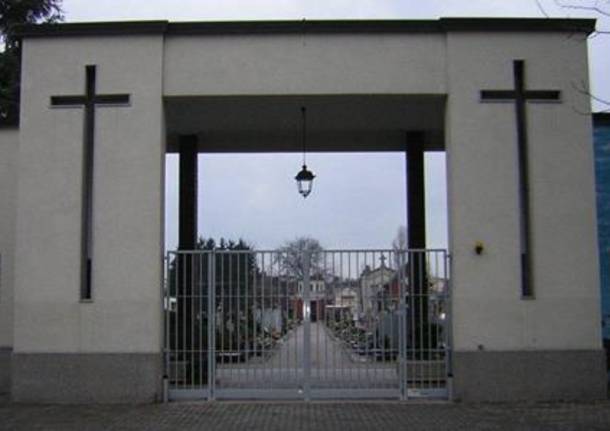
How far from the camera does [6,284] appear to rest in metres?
17.5

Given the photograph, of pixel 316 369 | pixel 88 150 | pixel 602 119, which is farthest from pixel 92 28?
pixel 602 119

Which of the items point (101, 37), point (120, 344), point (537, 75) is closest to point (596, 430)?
point (537, 75)

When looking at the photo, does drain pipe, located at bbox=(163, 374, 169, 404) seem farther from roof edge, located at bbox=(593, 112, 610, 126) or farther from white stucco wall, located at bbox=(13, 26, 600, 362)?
roof edge, located at bbox=(593, 112, 610, 126)

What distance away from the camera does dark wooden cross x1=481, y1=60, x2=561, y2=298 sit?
50.2 feet

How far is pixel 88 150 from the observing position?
51.4 feet

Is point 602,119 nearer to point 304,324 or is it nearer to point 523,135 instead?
point 523,135

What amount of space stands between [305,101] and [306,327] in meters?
3.95

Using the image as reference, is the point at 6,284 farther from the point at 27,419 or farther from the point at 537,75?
the point at 537,75

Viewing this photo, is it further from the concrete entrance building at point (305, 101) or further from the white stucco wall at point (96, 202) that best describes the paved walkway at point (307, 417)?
the white stucco wall at point (96, 202)

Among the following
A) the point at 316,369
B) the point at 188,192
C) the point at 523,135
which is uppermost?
the point at 523,135

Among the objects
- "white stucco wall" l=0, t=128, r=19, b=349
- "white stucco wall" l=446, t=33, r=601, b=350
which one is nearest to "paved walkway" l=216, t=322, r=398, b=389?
"white stucco wall" l=446, t=33, r=601, b=350

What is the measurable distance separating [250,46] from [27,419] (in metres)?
7.06

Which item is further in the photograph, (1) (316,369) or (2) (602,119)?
(2) (602,119)

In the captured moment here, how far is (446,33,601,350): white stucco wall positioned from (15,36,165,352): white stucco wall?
16.7 ft
